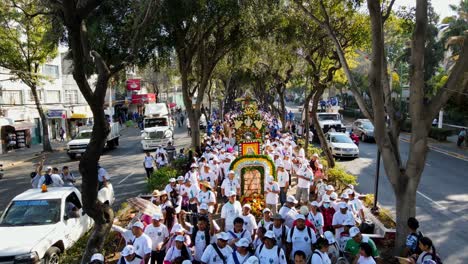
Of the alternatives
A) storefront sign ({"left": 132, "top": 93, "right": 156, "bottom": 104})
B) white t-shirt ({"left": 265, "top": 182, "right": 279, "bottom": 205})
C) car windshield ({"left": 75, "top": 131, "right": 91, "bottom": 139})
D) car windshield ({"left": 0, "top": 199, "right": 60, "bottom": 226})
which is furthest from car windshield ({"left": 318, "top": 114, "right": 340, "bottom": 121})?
storefront sign ({"left": 132, "top": 93, "right": 156, "bottom": 104})

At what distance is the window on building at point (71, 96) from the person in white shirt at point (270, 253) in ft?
126

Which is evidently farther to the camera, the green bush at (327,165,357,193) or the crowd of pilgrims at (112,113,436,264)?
the green bush at (327,165,357,193)

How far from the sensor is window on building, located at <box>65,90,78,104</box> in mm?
41219

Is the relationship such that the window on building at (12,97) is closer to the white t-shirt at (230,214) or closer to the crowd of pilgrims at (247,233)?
the crowd of pilgrims at (247,233)

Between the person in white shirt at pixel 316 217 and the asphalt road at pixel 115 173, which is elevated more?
the person in white shirt at pixel 316 217

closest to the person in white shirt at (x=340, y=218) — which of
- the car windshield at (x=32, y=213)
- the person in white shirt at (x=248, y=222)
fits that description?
the person in white shirt at (x=248, y=222)

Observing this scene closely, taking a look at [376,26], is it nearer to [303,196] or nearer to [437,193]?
[303,196]

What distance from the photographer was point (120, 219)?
11.0 m

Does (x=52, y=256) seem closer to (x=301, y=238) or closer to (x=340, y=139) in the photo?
Result: (x=301, y=238)

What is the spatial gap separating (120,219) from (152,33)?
289 inches

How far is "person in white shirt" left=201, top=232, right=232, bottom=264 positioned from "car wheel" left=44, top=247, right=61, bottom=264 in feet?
11.3

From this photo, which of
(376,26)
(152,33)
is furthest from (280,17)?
(376,26)

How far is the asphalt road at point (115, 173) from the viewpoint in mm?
16078

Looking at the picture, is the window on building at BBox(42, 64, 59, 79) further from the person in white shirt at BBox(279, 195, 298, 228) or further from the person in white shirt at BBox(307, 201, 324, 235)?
the person in white shirt at BBox(307, 201, 324, 235)
